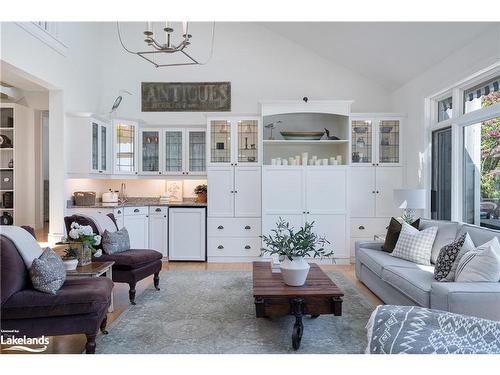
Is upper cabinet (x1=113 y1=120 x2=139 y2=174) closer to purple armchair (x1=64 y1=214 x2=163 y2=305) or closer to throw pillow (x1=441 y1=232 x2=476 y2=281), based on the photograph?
purple armchair (x1=64 y1=214 x2=163 y2=305)

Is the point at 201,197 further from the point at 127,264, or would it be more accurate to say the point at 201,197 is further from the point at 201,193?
the point at 127,264

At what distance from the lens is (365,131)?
5.64 meters

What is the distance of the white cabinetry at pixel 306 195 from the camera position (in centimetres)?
542

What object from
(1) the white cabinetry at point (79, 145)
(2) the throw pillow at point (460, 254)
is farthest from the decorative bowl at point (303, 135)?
(2) the throw pillow at point (460, 254)

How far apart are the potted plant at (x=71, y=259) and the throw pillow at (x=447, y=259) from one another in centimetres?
319

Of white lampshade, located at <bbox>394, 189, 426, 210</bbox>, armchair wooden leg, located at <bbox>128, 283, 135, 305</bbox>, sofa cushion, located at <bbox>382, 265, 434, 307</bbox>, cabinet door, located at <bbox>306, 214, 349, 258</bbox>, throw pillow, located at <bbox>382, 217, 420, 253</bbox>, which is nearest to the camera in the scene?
sofa cushion, located at <bbox>382, 265, 434, 307</bbox>

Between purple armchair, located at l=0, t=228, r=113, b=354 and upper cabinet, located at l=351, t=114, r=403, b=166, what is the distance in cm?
445

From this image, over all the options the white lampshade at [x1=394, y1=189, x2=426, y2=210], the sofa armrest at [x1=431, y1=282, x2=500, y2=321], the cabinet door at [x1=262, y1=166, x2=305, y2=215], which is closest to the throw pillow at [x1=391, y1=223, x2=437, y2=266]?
the white lampshade at [x1=394, y1=189, x2=426, y2=210]

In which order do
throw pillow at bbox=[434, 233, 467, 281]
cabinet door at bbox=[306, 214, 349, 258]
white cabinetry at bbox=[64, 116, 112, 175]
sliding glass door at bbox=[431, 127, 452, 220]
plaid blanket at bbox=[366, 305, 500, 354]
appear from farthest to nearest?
cabinet door at bbox=[306, 214, 349, 258]
white cabinetry at bbox=[64, 116, 112, 175]
sliding glass door at bbox=[431, 127, 452, 220]
throw pillow at bbox=[434, 233, 467, 281]
plaid blanket at bbox=[366, 305, 500, 354]

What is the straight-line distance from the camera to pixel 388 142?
5633 millimetres

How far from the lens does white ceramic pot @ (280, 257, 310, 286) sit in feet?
9.81

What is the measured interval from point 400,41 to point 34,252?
15.5 feet

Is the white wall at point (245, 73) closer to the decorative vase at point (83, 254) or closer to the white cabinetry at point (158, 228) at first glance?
the white cabinetry at point (158, 228)

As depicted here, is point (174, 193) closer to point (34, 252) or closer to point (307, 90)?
point (307, 90)
